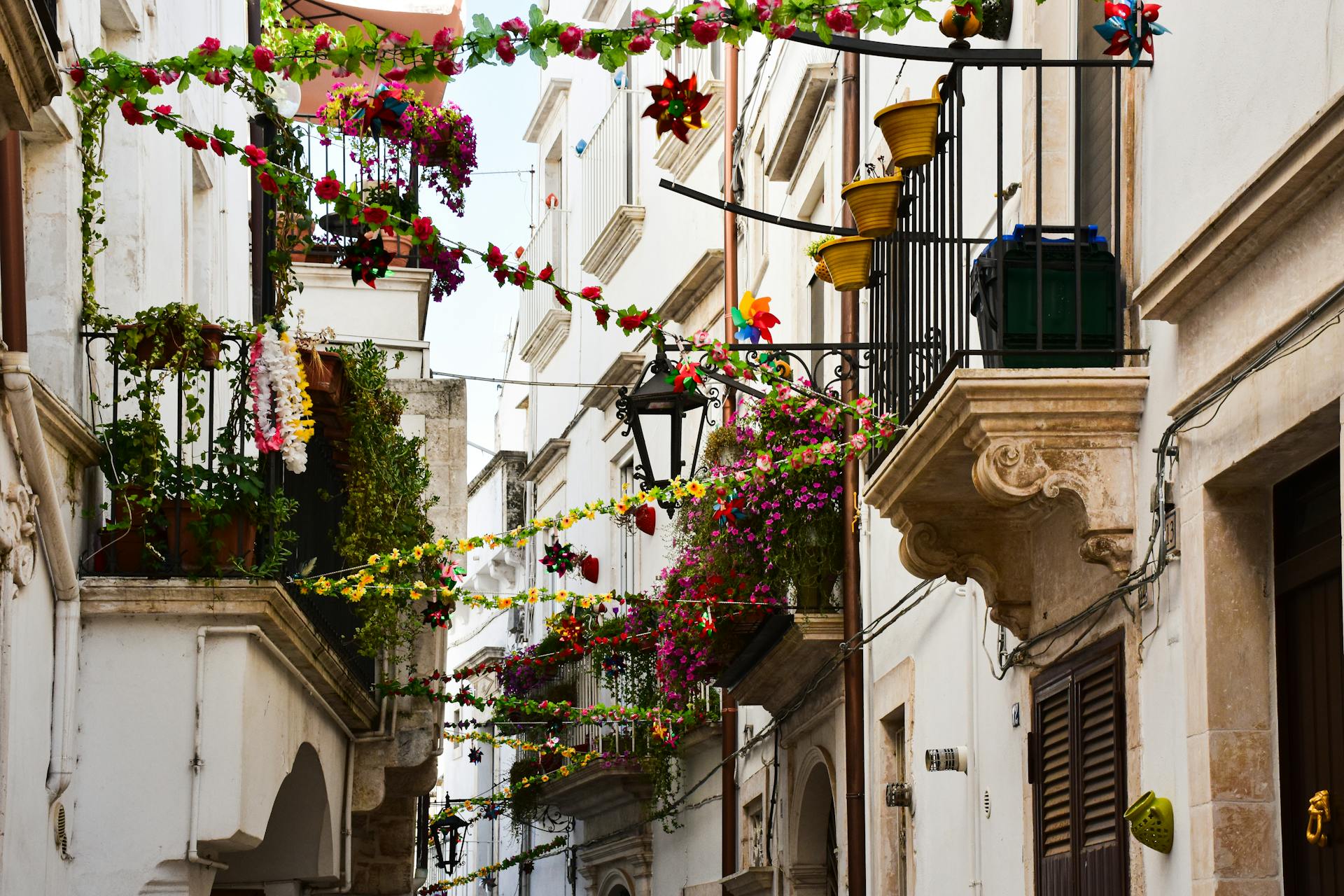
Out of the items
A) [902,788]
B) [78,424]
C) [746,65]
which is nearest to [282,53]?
[78,424]

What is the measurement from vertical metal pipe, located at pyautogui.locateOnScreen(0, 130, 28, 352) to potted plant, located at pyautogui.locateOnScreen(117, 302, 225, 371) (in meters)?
0.99

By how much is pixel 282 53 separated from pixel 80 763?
4015mm

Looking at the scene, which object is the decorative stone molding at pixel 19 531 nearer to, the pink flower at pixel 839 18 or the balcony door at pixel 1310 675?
the pink flower at pixel 839 18

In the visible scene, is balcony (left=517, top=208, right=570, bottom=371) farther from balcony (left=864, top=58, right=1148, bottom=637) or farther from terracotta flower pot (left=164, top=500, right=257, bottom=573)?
balcony (left=864, top=58, right=1148, bottom=637)

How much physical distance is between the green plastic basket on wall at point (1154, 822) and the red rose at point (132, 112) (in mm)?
3772

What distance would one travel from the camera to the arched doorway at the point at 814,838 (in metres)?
13.5

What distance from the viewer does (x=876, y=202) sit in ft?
25.3

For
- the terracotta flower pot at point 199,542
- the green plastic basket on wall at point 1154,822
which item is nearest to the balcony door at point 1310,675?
the green plastic basket on wall at point 1154,822

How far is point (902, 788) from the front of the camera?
34.4 feet

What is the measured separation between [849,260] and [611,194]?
1422cm

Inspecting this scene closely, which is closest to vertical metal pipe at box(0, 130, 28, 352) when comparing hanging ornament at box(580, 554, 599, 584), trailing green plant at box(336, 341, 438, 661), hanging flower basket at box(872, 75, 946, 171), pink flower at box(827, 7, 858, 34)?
hanging flower basket at box(872, 75, 946, 171)

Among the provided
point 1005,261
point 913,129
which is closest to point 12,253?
point 913,129

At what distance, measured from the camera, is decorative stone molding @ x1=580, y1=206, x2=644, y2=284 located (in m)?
21.0

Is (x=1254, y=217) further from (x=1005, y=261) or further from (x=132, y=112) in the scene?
(x=132, y=112)
